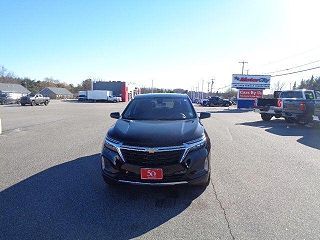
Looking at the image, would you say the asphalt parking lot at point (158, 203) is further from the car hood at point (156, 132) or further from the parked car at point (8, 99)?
the parked car at point (8, 99)

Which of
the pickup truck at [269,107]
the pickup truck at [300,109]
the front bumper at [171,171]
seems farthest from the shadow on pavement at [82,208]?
the pickup truck at [269,107]

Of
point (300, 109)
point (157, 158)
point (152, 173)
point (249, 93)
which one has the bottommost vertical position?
point (152, 173)

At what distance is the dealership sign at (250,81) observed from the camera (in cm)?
4256

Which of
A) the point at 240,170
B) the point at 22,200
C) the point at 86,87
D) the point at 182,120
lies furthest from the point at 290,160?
the point at 86,87

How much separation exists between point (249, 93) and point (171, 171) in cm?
4065

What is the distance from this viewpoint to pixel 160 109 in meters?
6.30

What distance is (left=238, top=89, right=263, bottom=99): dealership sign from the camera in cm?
4266

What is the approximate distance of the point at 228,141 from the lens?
34.9ft

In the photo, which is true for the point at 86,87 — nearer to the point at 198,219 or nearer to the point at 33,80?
the point at 33,80

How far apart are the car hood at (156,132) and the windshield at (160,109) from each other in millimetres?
429

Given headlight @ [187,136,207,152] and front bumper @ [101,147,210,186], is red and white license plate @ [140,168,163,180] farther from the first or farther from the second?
headlight @ [187,136,207,152]

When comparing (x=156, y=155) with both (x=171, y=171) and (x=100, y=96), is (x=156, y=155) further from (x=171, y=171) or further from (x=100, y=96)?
(x=100, y=96)

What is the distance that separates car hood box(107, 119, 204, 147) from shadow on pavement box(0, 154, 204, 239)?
85 centimetres

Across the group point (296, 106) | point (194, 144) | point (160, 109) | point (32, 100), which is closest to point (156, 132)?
point (194, 144)
